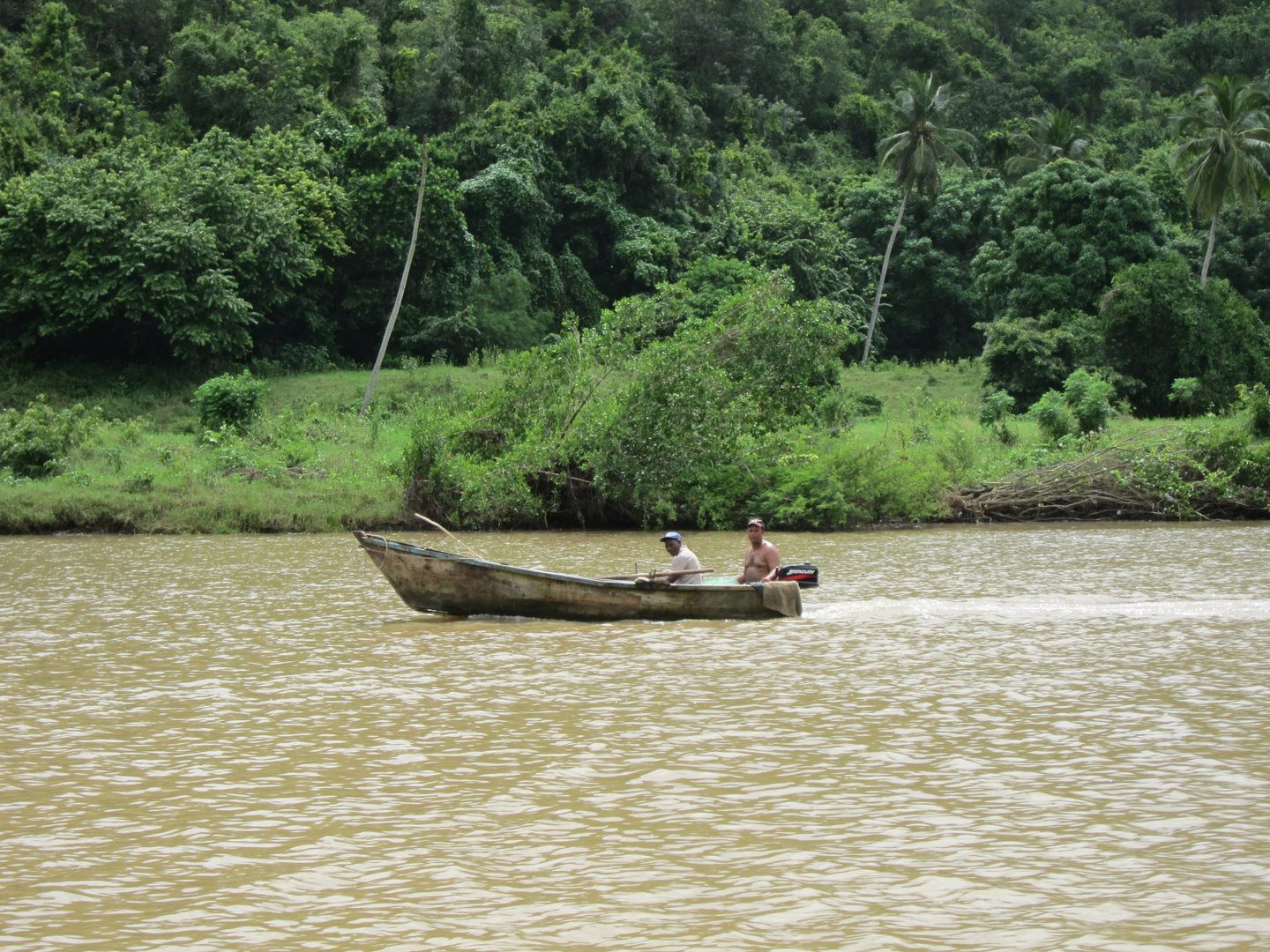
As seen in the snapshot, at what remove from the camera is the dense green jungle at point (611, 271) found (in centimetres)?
2312

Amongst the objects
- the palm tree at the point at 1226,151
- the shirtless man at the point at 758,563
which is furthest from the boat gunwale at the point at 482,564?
the palm tree at the point at 1226,151

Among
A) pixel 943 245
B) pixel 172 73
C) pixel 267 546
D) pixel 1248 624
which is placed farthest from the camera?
pixel 943 245

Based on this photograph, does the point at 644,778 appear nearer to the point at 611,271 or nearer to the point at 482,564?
the point at 482,564

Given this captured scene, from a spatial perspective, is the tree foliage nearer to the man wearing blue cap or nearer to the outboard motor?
the man wearing blue cap

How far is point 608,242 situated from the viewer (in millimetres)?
47594

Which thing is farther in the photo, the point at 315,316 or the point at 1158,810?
the point at 315,316

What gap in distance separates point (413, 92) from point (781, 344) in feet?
94.9

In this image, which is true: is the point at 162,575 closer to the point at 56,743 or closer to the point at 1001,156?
the point at 56,743

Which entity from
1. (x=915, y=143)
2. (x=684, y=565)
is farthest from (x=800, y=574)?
(x=915, y=143)

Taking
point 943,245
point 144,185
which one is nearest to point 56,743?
point 144,185

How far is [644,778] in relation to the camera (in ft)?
25.0

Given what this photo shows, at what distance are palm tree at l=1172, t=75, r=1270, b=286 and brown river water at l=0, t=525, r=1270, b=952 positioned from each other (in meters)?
29.9

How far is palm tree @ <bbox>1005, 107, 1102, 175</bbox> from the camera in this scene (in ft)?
163

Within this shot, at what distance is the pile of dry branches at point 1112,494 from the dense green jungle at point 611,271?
75mm
